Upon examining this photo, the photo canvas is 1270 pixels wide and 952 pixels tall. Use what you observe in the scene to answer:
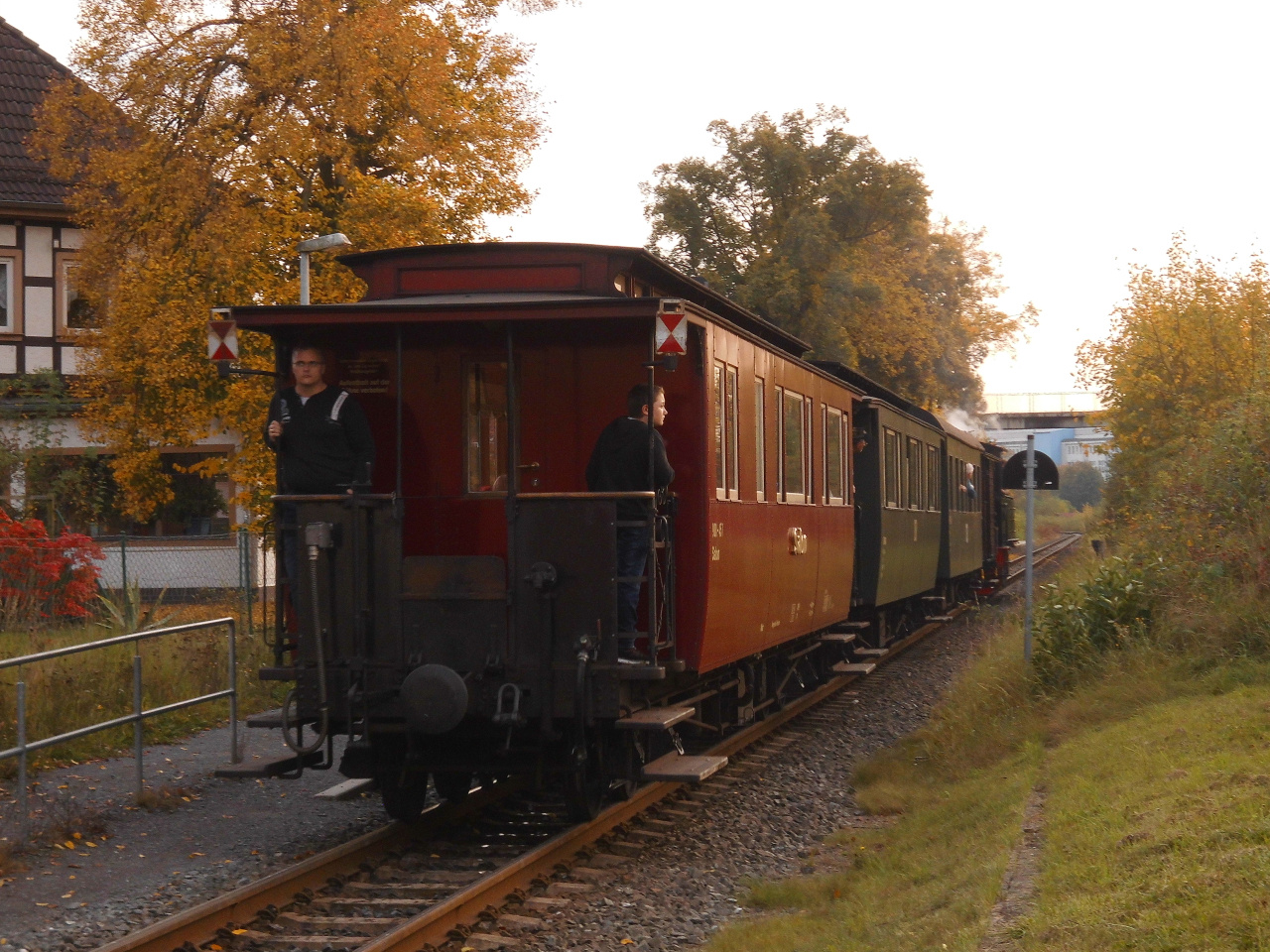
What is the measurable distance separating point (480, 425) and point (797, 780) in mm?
3650

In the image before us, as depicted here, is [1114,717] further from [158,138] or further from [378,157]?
[158,138]

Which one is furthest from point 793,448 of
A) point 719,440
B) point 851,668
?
point 851,668

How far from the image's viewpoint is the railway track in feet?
21.5

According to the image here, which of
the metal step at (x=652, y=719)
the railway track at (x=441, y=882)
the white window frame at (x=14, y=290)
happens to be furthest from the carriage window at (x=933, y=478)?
the white window frame at (x=14, y=290)

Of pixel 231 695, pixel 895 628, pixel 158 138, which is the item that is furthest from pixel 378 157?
pixel 231 695

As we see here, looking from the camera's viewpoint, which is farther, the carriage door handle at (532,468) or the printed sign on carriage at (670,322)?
the carriage door handle at (532,468)

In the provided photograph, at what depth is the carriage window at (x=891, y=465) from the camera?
1745 centimetres

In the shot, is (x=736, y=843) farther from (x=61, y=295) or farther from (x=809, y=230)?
(x=809, y=230)

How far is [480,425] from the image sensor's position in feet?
30.5

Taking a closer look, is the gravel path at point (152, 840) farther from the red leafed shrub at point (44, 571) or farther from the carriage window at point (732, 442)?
the red leafed shrub at point (44, 571)

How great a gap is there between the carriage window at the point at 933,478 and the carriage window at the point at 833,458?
7194 mm

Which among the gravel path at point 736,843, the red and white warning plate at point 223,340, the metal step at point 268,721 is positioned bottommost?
the gravel path at point 736,843

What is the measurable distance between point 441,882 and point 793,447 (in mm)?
5404

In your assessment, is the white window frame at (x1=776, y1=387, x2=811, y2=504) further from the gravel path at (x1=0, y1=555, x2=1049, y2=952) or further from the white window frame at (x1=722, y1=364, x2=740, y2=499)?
the gravel path at (x1=0, y1=555, x2=1049, y2=952)
